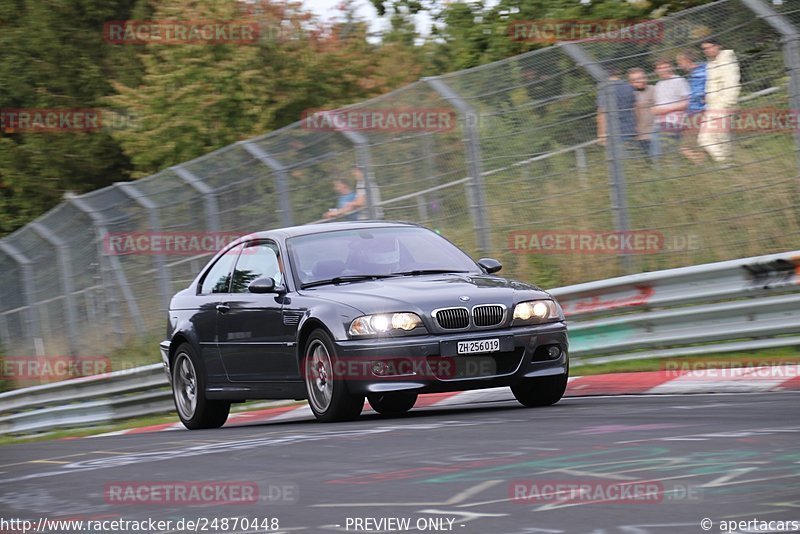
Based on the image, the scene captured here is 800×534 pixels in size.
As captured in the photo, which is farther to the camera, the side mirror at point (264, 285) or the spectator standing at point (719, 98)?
the spectator standing at point (719, 98)

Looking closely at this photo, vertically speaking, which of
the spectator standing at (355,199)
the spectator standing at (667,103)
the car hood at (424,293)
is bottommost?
the car hood at (424,293)

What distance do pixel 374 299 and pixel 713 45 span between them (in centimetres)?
440

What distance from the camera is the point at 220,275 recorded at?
12.3 meters

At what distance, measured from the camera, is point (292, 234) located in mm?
11461

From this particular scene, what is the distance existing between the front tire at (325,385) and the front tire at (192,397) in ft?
6.51

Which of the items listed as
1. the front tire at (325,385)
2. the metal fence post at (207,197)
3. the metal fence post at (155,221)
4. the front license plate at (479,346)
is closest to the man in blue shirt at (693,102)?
the front license plate at (479,346)

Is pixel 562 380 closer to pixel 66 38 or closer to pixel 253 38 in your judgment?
pixel 253 38

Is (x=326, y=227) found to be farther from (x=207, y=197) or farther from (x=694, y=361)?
(x=207, y=197)

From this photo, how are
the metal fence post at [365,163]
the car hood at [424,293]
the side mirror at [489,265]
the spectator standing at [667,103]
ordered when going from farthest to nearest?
the metal fence post at [365,163], the spectator standing at [667,103], the side mirror at [489,265], the car hood at [424,293]

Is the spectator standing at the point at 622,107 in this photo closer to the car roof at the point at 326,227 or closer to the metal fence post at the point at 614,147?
the metal fence post at the point at 614,147

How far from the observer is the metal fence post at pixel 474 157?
48.0 ft

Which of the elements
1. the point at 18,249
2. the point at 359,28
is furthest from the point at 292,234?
the point at 359,28

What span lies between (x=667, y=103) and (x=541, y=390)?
369cm

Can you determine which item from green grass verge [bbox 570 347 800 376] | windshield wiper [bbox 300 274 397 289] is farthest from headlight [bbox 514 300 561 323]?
green grass verge [bbox 570 347 800 376]
